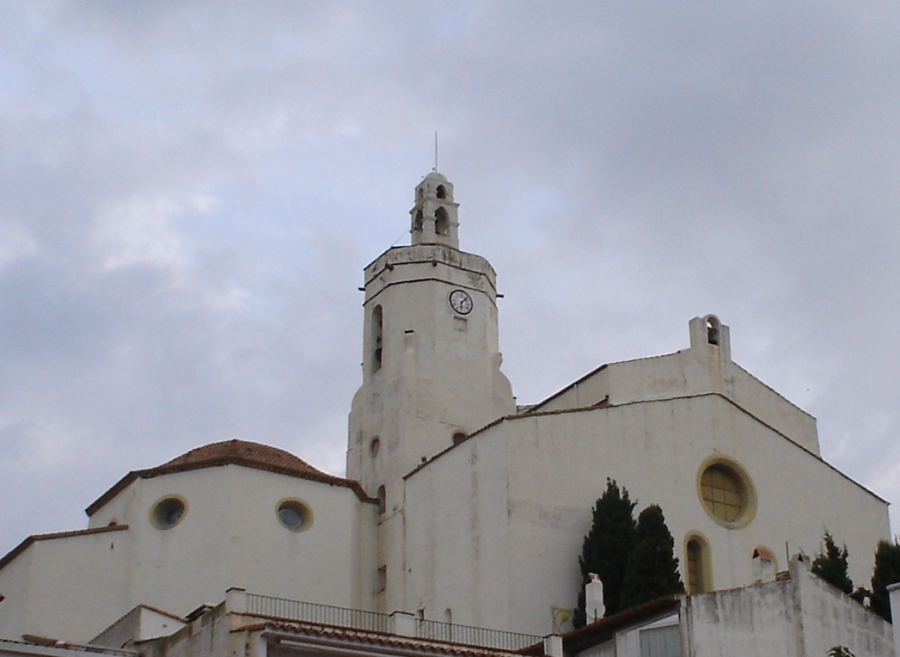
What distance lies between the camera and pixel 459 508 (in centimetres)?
3312

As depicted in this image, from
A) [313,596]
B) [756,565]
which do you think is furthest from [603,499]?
[313,596]

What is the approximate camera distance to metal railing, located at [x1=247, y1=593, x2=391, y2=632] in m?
30.2

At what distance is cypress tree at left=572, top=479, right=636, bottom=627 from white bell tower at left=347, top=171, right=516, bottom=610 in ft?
24.1

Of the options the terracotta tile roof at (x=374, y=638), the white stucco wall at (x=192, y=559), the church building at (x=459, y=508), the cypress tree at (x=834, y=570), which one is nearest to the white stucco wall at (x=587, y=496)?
the church building at (x=459, y=508)

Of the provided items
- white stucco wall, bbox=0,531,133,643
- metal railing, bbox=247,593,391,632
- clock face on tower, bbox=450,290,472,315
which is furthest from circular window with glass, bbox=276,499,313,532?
clock face on tower, bbox=450,290,472,315

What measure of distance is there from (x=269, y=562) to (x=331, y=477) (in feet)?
10.7

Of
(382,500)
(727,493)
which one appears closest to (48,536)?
(382,500)

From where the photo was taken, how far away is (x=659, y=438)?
110 feet

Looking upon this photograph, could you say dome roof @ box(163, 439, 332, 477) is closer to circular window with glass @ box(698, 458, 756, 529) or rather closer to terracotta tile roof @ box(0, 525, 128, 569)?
terracotta tile roof @ box(0, 525, 128, 569)

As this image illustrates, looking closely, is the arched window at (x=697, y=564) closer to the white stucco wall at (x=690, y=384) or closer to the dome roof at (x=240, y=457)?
the white stucco wall at (x=690, y=384)

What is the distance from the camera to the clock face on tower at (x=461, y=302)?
40438 millimetres

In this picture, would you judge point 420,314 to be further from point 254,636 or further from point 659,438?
point 254,636

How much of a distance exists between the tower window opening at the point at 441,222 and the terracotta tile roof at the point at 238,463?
9.33 meters

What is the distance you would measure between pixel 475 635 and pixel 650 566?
4.17 meters
